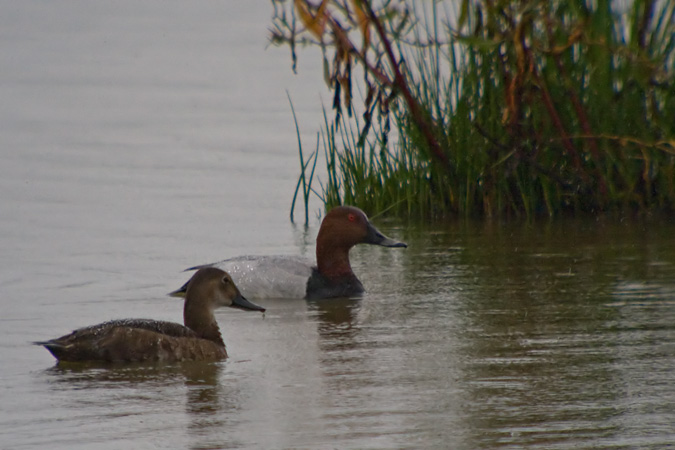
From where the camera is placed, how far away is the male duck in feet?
30.2

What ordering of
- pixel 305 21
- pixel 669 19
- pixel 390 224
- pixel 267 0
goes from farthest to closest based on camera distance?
pixel 267 0
pixel 390 224
pixel 669 19
pixel 305 21

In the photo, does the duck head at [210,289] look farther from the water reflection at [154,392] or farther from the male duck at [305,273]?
the male duck at [305,273]

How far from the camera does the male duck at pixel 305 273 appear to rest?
9211mm

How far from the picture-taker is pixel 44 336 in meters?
7.75

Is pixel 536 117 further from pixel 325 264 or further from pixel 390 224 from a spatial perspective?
pixel 325 264

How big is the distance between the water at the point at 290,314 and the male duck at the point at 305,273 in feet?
0.65

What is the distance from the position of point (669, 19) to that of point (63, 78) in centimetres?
1216

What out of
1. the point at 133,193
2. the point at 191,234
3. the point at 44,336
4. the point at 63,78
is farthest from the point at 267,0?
the point at 44,336

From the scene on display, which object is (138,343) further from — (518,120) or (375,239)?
(518,120)

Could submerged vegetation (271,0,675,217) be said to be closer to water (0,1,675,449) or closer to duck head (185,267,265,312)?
water (0,1,675,449)

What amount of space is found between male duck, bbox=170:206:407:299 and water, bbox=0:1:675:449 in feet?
0.65

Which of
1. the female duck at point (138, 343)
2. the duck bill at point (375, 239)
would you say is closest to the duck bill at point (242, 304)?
the female duck at point (138, 343)

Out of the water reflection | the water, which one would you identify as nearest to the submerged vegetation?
the water

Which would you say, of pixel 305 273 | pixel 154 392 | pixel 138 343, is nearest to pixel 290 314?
pixel 305 273
